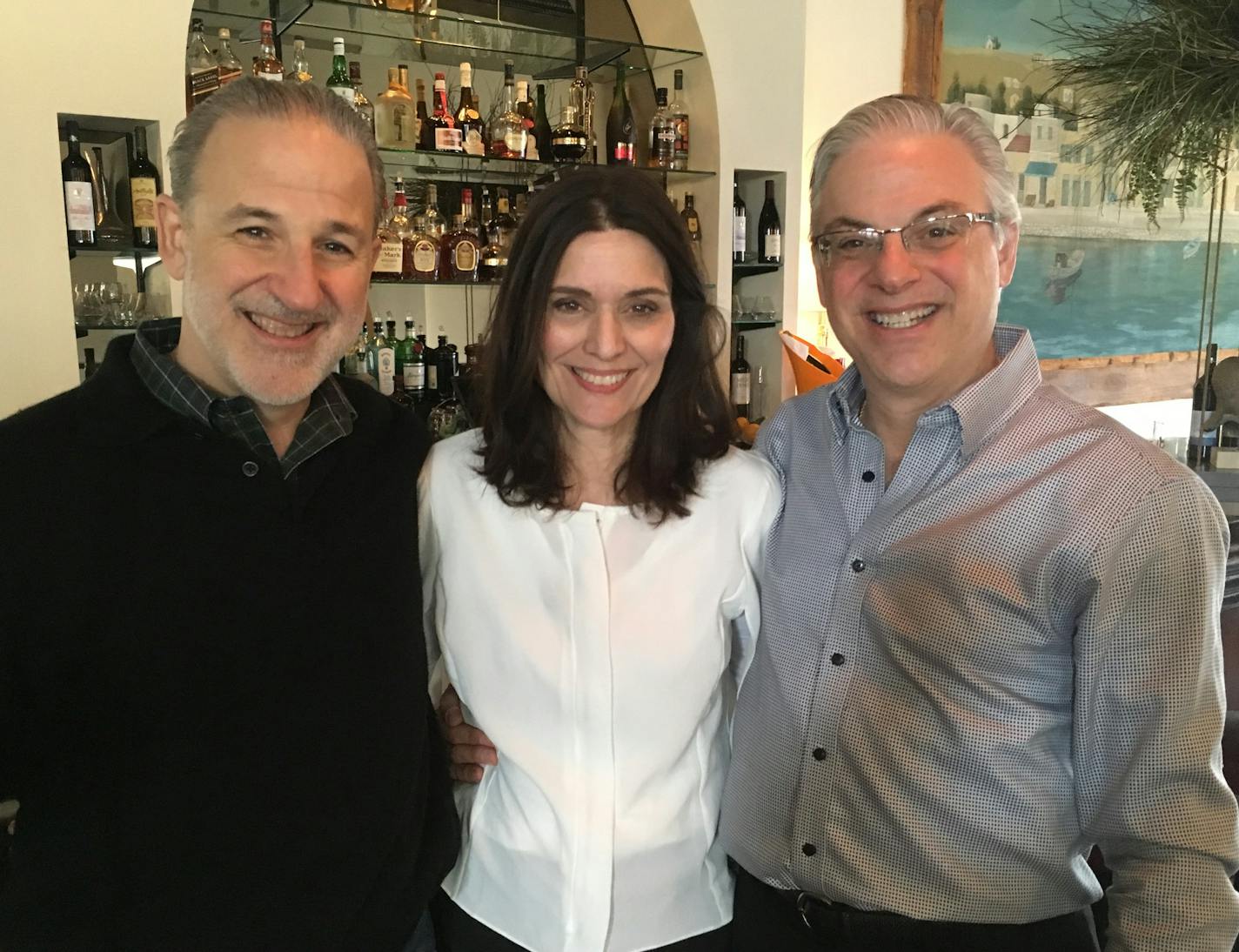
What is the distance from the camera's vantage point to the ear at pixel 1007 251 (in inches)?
53.4

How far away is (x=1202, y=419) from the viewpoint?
8.94 ft

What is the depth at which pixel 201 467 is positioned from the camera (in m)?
1.10

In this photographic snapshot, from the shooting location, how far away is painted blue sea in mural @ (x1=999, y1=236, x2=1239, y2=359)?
494 centimetres

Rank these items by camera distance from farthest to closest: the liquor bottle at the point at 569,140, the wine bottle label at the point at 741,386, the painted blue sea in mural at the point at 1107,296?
the painted blue sea in mural at the point at 1107,296, the wine bottle label at the point at 741,386, the liquor bottle at the point at 569,140

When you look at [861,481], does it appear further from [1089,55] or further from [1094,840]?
[1089,55]

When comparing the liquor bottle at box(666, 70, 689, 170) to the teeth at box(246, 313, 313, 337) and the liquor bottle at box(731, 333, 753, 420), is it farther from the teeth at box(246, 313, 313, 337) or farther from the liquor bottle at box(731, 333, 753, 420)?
the teeth at box(246, 313, 313, 337)

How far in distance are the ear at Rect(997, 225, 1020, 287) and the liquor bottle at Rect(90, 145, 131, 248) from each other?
2226 millimetres

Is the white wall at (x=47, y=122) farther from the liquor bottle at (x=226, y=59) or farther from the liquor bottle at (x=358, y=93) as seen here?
the liquor bottle at (x=358, y=93)

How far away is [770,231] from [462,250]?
118 centimetres

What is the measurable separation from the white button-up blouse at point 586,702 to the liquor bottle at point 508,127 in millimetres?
2041

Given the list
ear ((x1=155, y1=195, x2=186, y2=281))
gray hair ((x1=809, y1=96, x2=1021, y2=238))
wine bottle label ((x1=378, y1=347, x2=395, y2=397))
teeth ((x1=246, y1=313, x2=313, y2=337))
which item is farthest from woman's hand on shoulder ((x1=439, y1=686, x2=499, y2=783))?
wine bottle label ((x1=378, y1=347, x2=395, y2=397))

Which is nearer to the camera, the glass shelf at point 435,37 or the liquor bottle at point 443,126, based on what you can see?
the glass shelf at point 435,37

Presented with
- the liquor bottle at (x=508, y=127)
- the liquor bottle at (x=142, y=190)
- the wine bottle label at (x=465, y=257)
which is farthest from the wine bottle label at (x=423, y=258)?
the liquor bottle at (x=142, y=190)

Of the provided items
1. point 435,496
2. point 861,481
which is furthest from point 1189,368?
point 435,496
